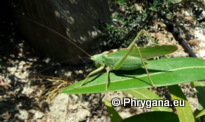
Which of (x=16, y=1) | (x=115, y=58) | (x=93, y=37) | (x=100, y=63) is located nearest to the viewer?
(x=115, y=58)

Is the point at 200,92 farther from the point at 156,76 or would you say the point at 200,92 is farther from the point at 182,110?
the point at 156,76

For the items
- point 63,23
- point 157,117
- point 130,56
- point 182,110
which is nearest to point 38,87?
point 63,23

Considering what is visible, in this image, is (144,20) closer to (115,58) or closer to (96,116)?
(115,58)

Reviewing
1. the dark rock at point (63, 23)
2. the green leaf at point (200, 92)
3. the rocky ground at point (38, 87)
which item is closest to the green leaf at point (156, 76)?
the green leaf at point (200, 92)

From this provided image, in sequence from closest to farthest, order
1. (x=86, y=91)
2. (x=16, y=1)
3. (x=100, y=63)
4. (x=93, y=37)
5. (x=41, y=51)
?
(x=86, y=91), (x=100, y=63), (x=16, y=1), (x=93, y=37), (x=41, y=51)

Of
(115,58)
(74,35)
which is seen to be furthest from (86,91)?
(74,35)

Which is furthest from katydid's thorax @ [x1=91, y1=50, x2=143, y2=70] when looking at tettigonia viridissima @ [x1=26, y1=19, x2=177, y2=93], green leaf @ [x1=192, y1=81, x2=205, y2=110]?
green leaf @ [x1=192, y1=81, x2=205, y2=110]

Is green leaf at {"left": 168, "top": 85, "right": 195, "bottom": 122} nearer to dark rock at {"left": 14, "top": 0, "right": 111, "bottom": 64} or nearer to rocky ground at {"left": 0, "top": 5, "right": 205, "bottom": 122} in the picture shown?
rocky ground at {"left": 0, "top": 5, "right": 205, "bottom": 122}
